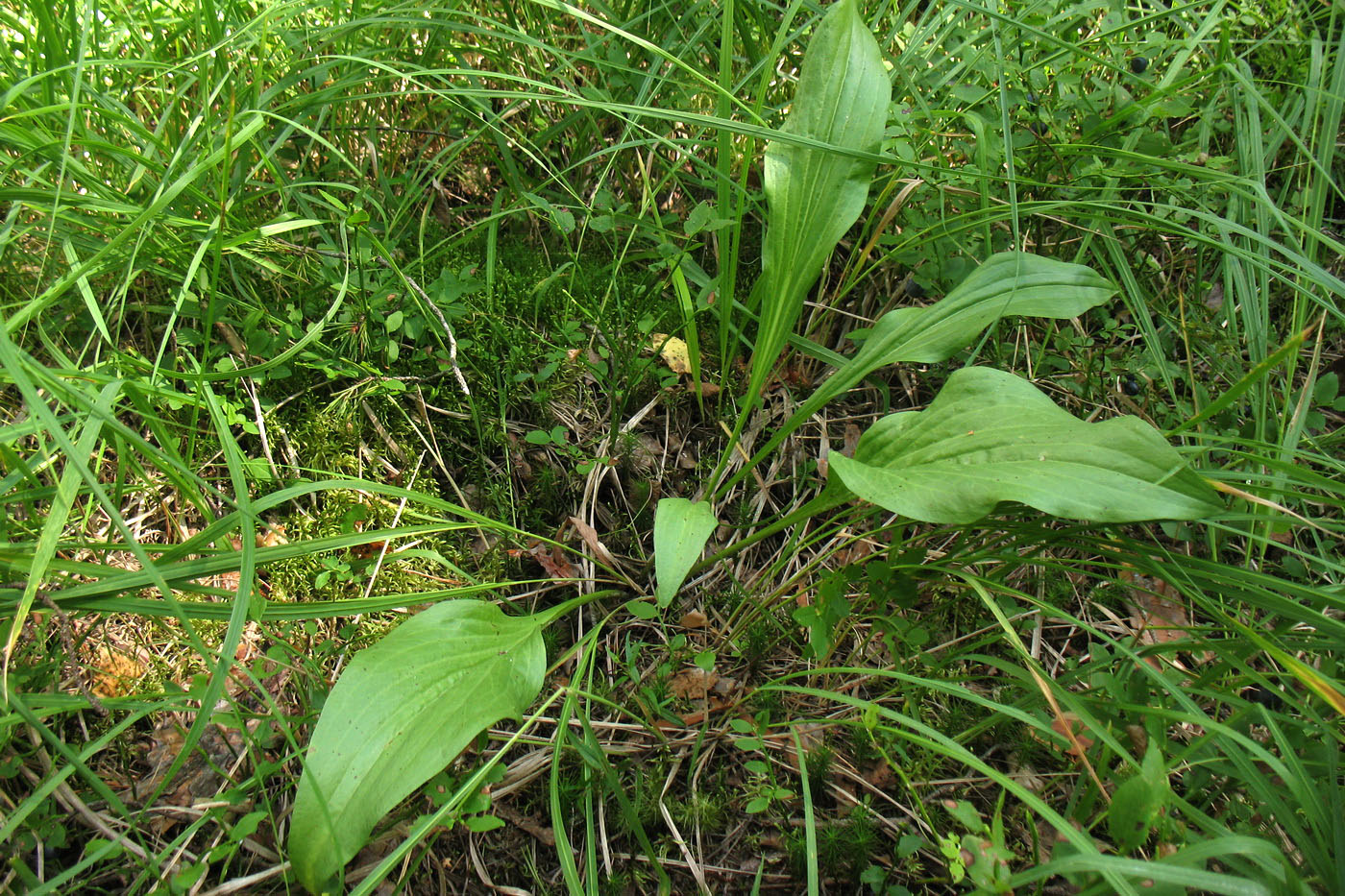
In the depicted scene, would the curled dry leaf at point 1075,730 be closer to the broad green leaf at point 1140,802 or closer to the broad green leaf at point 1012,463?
the broad green leaf at point 1140,802

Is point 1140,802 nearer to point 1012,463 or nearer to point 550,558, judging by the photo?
point 1012,463

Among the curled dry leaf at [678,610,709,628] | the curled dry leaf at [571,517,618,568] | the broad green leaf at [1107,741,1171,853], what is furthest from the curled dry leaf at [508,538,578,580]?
the broad green leaf at [1107,741,1171,853]

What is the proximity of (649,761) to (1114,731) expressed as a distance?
702 millimetres

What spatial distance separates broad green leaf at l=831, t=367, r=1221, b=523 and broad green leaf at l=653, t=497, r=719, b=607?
23 centimetres

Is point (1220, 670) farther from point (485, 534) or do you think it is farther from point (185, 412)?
point (185, 412)

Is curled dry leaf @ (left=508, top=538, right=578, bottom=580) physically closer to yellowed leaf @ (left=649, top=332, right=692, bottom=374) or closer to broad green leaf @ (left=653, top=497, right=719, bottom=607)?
broad green leaf @ (left=653, top=497, right=719, bottom=607)

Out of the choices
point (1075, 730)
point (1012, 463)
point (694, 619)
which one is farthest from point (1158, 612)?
point (694, 619)

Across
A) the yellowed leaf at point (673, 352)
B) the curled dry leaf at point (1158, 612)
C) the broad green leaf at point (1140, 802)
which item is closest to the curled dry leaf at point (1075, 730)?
the broad green leaf at point (1140, 802)

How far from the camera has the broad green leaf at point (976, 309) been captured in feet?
4.35

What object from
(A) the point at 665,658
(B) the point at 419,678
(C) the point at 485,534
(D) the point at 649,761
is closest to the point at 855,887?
(D) the point at 649,761

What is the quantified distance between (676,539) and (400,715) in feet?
1.47

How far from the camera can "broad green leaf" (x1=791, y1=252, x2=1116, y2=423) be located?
1327 millimetres

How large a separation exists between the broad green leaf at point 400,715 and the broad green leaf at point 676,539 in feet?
0.77

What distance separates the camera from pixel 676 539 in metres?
1.22
